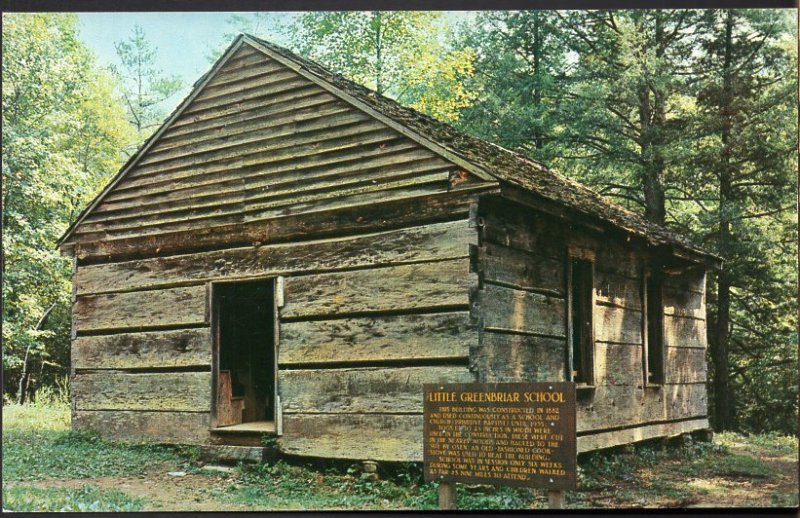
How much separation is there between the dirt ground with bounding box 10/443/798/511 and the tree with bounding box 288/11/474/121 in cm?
613

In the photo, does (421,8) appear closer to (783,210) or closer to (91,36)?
(91,36)

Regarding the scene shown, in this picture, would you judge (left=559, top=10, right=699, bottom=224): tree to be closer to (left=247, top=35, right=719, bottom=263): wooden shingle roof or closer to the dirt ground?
(left=247, top=35, right=719, bottom=263): wooden shingle roof

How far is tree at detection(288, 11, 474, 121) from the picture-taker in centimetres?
1283

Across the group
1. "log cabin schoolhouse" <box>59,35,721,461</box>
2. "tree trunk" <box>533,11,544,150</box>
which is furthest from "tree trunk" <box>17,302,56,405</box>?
"tree trunk" <box>533,11,544,150</box>

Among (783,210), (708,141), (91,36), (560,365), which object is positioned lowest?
(560,365)

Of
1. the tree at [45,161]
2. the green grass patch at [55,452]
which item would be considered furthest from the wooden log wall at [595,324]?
the tree at [45,161]

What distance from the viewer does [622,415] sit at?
41.9ft

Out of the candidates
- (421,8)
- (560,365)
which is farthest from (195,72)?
(560,365)

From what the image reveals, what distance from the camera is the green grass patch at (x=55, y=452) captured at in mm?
10781

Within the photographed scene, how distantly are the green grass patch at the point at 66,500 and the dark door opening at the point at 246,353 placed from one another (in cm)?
291

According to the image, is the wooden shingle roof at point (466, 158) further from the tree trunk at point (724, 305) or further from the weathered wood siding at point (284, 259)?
the tree trunk at point (724, 305)

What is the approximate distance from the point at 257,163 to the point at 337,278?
2132 millimetres

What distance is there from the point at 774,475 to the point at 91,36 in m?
9.96

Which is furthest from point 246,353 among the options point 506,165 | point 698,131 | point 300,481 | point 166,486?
point 698,131
